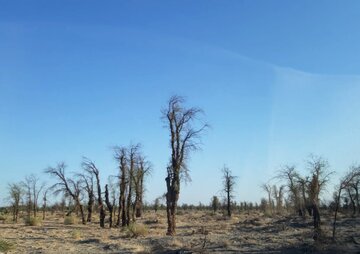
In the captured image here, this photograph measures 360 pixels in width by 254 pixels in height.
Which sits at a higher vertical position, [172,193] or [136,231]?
[172,193]

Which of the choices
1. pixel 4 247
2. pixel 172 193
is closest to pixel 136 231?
pixel 172 193

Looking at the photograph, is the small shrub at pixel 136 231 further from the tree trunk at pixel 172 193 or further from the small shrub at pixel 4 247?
the small shrub at pixel 4 247

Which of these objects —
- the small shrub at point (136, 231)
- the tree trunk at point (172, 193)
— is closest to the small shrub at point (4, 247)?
the small shrub at point (136, 231)

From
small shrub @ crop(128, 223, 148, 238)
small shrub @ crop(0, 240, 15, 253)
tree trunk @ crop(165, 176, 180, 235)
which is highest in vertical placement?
tree trunk @ crop(165, 176, 180, 235)

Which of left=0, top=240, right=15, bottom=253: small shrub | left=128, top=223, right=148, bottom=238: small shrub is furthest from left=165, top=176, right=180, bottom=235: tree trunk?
left=0, top=240, right=15, bottom=253: small shrub

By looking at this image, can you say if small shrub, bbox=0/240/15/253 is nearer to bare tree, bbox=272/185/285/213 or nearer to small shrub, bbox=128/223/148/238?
small shrub, bbox=128/223/148/238

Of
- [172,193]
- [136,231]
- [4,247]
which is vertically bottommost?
[4,247]

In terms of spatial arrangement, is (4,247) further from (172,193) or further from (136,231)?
(172,193)

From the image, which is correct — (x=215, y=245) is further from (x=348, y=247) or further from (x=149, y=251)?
(x=348, y=247)

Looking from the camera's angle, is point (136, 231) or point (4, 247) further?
point (136, 231)

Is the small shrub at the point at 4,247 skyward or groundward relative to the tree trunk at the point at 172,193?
groundward

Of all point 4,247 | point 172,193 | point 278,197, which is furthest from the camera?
point 278,197

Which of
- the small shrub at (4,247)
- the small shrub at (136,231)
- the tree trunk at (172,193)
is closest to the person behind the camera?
the small shrub at (4,247)

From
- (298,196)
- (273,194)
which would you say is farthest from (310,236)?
(273,194)
